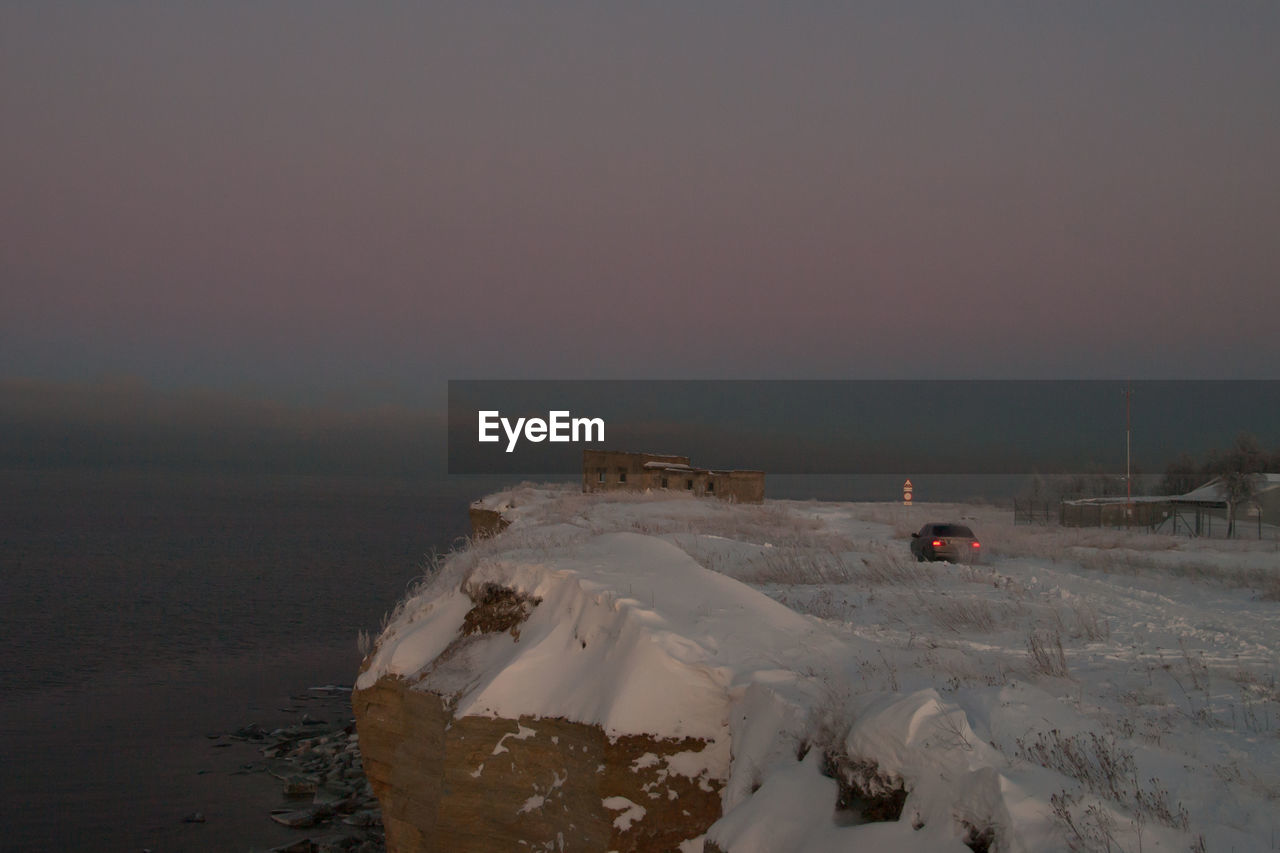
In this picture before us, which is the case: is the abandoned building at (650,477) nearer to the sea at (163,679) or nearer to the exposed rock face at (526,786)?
the sea at (163,679)

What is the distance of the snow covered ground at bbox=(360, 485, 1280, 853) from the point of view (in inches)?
192

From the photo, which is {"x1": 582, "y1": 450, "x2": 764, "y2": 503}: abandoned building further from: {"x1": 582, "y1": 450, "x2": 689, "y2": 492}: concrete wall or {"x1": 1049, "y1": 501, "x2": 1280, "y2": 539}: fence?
{"x1": 1049, "y1": 501, "x2": 1280, "y2": 539}: fence

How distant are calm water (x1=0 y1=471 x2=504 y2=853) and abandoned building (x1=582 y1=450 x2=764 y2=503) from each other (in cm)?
1364

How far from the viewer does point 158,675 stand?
92.5 ft

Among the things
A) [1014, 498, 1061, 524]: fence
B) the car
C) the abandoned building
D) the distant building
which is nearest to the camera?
the car

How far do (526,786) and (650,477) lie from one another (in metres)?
50.6

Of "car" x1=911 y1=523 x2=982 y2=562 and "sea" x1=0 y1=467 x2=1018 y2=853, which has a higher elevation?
"car" x1=911 y1=523 x2=982 y2=562

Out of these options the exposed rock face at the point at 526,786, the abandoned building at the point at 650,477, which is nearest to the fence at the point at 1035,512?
the abandoned building at the point at 650,477

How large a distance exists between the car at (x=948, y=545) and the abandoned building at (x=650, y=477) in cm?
3102

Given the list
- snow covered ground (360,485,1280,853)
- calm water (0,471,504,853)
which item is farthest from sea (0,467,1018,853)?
snow covered ground (360,485,1280,853)

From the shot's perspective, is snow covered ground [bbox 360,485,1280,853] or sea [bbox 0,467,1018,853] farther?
sea [bbox 0,467,1018,853]

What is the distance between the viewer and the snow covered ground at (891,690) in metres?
4.88

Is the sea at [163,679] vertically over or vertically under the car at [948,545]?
under

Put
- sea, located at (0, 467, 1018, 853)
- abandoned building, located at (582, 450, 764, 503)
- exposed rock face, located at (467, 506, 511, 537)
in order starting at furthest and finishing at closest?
abandoned building, located at (582, 450, 764, 503)
exposed rock face, located at (467, 506, 511, 537)
sea, located at (0, 467, 1018, 853)
